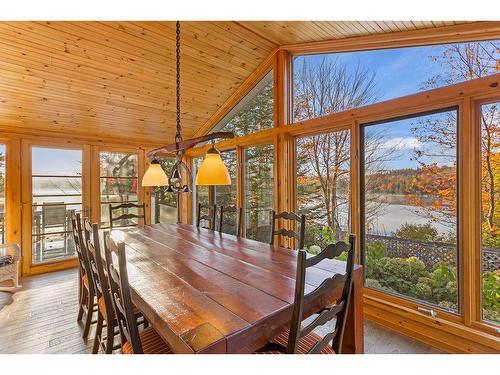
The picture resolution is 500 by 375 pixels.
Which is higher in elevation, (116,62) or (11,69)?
(116,62)

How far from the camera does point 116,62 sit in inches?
126

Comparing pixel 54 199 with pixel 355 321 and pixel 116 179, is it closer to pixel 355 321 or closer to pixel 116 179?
pixel 116 179

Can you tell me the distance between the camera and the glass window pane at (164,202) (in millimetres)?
5273

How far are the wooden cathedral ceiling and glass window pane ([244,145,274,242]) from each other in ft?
4.01

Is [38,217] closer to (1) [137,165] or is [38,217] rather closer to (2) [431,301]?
(1) [137,165]

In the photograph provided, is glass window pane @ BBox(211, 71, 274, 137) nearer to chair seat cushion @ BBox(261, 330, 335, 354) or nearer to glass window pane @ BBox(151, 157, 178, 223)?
glass window pane @ BBox(151, 157, 178, 223)

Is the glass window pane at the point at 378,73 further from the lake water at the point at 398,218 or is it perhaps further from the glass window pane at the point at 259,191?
the lake water at the point at 398,218

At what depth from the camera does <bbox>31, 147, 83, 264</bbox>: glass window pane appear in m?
4.15

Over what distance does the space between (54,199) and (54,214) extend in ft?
0.82

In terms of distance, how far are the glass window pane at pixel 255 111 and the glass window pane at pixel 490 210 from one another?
94.0 inches

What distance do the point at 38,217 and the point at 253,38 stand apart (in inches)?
169

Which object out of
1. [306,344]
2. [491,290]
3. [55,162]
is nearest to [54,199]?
[55,162]

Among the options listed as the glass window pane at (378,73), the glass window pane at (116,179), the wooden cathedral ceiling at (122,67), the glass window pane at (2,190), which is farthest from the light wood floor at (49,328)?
the wooden cathedral ceiling at (122,67)
